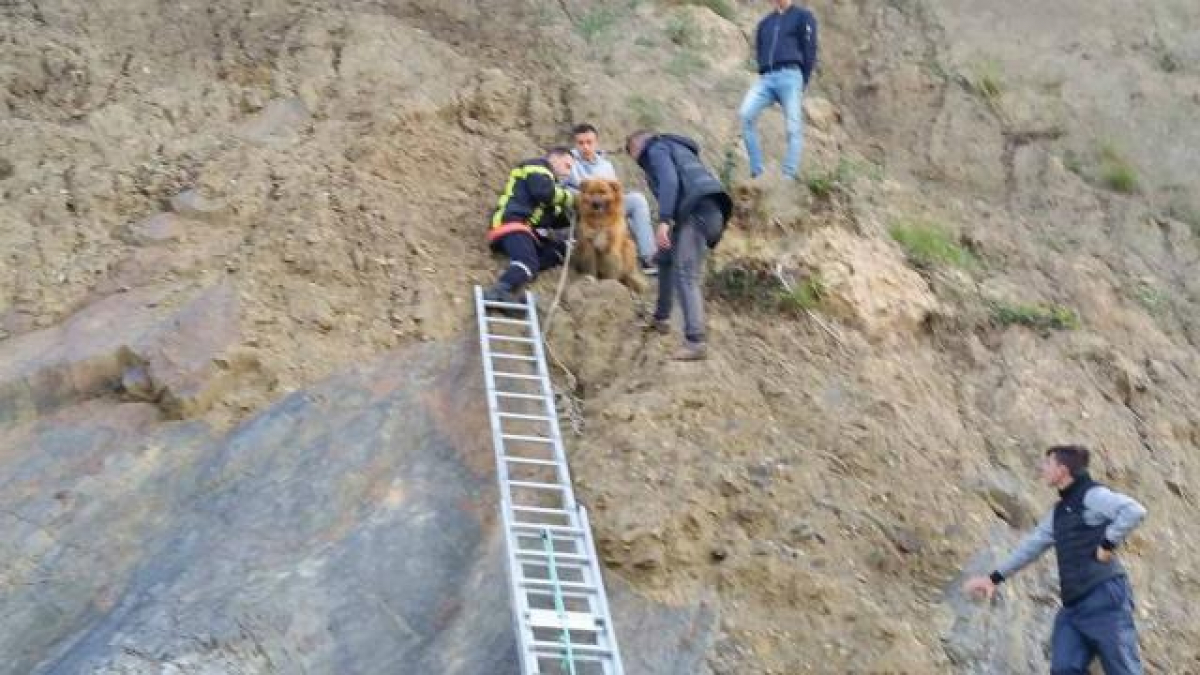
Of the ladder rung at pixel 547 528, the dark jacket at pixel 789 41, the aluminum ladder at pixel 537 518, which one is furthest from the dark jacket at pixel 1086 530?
the dark jacket at pixel 789 41

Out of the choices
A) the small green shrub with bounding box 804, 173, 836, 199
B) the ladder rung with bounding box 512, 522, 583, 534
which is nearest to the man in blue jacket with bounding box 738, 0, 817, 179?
the small green shrub with bounding box 804, 173, 836, 199

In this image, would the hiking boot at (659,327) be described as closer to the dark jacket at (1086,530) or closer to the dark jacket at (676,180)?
the dark jacket at (676,180)

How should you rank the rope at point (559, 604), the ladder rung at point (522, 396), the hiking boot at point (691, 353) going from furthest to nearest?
the hiking boot at point (691, 353) → the ladder rung at point (522, 396) → the rope at point (559, 604)

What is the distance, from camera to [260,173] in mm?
11719

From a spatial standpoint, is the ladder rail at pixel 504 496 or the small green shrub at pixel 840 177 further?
the small green shrub at pixel 840 177

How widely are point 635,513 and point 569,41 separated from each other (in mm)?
6707

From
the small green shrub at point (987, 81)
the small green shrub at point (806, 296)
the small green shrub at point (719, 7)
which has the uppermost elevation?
the small green shrub at point (719, 7)

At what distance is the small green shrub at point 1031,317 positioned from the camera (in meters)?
12.3

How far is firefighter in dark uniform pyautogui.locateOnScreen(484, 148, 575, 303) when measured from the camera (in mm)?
11125

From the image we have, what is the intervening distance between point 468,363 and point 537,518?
5.06 ft

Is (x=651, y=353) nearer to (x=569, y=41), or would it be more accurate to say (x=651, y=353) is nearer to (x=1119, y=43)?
(x=569, y=41)

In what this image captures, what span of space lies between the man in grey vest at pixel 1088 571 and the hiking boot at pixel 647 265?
3930mm

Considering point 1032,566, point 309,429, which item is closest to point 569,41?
point 309,429

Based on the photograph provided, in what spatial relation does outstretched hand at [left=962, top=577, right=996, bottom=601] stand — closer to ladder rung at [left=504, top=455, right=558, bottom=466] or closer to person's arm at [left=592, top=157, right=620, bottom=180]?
ladder rung at [left=504, top=455, right=558, bottom=466]
